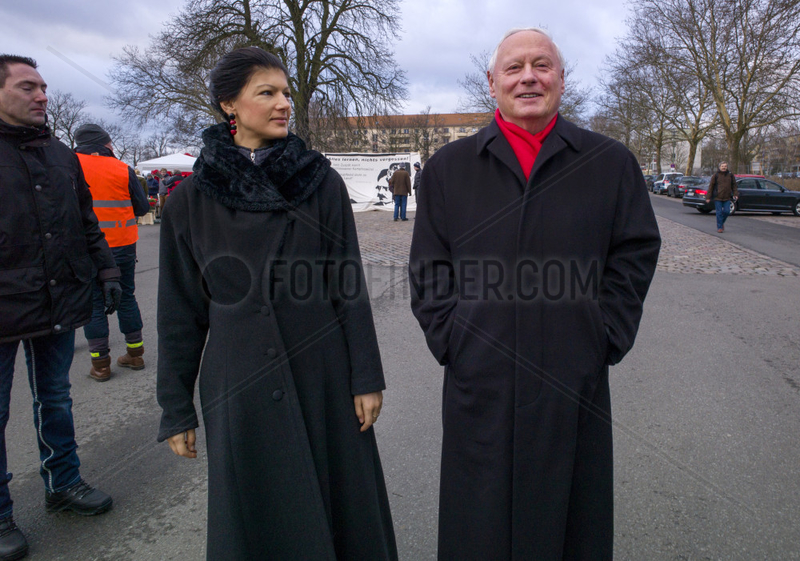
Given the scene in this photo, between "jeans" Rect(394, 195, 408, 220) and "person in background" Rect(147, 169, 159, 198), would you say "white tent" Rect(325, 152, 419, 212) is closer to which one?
"jeans" Rect(394, 195, 408, 220)

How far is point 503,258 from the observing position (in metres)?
1.69

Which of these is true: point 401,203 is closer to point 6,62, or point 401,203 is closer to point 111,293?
point 111,293

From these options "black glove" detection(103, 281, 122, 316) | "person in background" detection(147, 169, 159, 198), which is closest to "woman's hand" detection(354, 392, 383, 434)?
"black glove" detection(103, 281, 122, 316)

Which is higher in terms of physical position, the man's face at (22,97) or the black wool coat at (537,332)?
the man's face at (22,97)

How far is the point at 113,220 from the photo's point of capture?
15.2ft

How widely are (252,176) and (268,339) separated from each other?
0.52 metres

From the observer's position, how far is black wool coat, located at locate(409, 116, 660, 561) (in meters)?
1.62

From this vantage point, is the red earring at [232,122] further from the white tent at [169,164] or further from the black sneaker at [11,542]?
the white tent at [169,164]

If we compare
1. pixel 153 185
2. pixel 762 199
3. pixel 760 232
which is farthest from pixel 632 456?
pixel 153 185

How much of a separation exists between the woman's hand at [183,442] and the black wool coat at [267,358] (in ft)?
0.11

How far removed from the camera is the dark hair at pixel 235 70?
173 centimetres

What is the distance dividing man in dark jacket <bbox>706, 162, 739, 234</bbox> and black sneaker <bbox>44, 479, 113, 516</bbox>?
1477 cm

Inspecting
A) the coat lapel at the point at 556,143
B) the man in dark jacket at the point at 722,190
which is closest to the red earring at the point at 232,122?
the coat lapel at the point at 556,143

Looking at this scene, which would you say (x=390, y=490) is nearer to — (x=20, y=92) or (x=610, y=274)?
(x=610, y=274)
